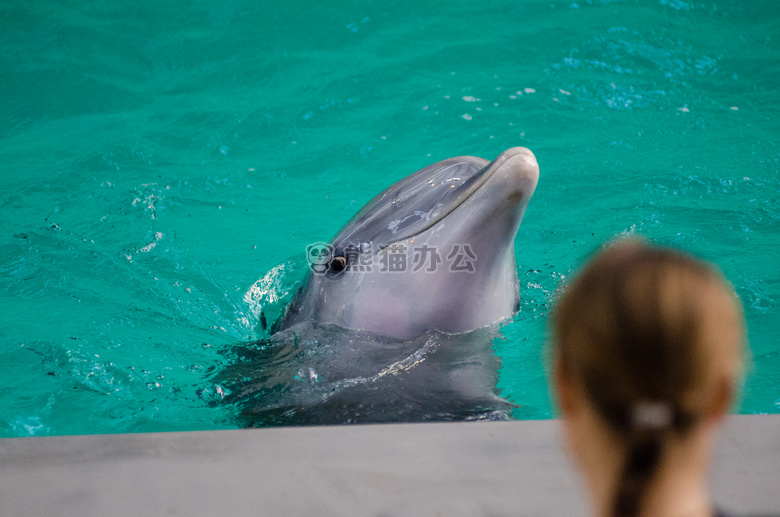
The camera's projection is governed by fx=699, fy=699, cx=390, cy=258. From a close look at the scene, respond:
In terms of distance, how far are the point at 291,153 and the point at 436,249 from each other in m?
5.30

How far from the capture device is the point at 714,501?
181 centimetres

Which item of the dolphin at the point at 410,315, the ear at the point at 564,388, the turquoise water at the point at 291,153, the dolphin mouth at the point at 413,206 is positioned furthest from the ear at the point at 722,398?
the turquoise water at the point at 291,153

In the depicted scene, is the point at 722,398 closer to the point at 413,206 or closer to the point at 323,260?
the point at 413,206

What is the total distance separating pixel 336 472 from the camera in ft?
6.48

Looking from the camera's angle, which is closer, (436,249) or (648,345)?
(648,345)

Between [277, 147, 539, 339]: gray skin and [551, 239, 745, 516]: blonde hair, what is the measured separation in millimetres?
2094

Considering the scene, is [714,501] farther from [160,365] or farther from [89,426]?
[160,365]

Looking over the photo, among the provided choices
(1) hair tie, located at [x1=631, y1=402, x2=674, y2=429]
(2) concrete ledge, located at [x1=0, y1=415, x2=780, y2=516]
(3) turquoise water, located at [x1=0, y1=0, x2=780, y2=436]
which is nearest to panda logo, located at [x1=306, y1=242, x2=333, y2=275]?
(3) turquoise water, located at [x1=0, y1=0, x2=780, y2=436]

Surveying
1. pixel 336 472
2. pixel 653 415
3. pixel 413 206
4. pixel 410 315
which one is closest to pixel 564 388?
pixel 653 415

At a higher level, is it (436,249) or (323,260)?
(436,249)

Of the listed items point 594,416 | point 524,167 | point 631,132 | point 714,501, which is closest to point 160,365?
point 524,167

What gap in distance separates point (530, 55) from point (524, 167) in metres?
7.19

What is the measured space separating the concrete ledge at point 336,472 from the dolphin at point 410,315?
959mm

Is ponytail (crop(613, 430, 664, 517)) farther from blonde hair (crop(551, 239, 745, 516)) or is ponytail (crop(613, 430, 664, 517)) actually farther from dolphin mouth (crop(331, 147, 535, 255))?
dolphin mouth (crop(331, 147, 535, 255))
